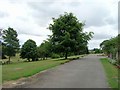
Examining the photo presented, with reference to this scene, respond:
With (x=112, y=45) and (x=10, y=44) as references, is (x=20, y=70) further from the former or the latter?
(x=10, y=44)

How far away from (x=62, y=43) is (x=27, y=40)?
1897 cm

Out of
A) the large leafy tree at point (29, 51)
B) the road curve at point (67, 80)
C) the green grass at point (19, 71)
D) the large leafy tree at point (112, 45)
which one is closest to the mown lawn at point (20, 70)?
the green grass at point (19, 71)

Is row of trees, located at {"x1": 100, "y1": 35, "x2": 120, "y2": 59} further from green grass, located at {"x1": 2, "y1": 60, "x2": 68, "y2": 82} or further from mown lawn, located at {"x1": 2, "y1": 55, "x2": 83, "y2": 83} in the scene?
green grass, located at {"x1": 2, "y1": 60, "x2": 68, "y2": 82}

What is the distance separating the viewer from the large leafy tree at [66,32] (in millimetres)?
43156

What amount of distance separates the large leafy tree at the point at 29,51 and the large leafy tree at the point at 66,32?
1401 centimetres

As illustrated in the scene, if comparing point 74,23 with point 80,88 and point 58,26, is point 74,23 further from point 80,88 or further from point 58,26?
point 80,88

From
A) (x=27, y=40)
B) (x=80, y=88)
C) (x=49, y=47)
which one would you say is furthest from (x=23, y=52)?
(x=80, y=88)

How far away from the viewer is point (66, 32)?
4244 cm

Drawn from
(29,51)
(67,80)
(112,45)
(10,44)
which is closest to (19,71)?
(67,80)

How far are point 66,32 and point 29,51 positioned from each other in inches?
679

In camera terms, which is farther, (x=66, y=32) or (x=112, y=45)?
(x=112, y=45)

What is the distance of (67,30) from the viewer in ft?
144

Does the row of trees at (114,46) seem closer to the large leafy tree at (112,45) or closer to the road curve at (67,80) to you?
the large leafy tree at (112,45)

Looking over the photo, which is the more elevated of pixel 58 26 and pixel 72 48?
pixel 58 26
